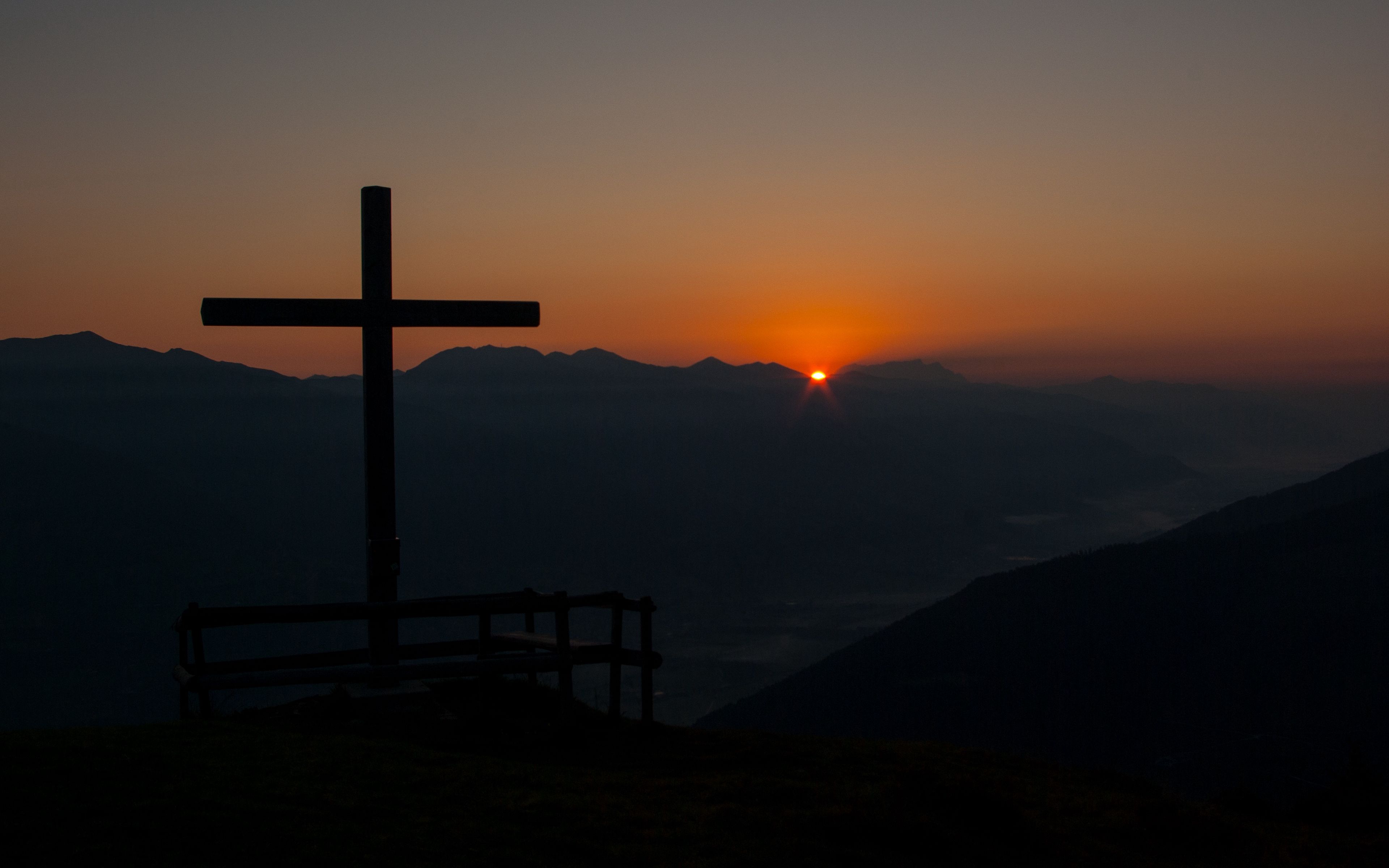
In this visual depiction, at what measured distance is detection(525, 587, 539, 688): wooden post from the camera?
13.3 m

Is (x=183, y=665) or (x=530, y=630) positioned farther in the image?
(x=530, y=630)

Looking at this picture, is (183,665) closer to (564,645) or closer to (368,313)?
(564,645)

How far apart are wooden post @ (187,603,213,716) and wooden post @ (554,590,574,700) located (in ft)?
12.7

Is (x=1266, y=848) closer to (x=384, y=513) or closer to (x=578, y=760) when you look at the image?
(x=578, y=760)

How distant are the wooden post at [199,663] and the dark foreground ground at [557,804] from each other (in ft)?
1.19

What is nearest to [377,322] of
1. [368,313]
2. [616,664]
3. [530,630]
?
[368,313]

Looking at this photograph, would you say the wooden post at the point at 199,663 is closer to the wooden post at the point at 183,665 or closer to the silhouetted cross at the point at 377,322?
the wooden post at the point at 183,665

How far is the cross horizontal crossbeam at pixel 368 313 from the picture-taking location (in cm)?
1361

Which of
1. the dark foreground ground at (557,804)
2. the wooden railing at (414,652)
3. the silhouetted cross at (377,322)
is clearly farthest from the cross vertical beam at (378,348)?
the dark foreground ground at (557,804)

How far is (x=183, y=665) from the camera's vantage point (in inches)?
503

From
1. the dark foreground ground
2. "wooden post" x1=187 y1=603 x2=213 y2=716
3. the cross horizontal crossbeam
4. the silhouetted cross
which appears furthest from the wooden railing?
the cross horizontal crossbeam

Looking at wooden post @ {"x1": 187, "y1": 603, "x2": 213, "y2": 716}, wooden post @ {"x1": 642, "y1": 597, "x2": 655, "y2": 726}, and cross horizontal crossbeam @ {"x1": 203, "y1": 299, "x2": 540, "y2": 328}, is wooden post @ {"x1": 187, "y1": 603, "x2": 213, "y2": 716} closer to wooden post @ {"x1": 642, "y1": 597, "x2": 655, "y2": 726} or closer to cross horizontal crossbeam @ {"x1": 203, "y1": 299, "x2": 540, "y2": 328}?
cross horizontal crossbeam @ {"x1": 203, "y1": 299, "x2": 540, "y2": 328}

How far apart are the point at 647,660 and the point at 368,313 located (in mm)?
5958

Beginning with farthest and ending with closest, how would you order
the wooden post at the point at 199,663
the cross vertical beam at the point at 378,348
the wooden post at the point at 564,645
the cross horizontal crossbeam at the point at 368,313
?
the cross vertical beam at the point at 378,348, the cross horizontal crossbeam at the point at 368,313, the wooden post at the point at 564,645, the wooden post at the point at 199,663
